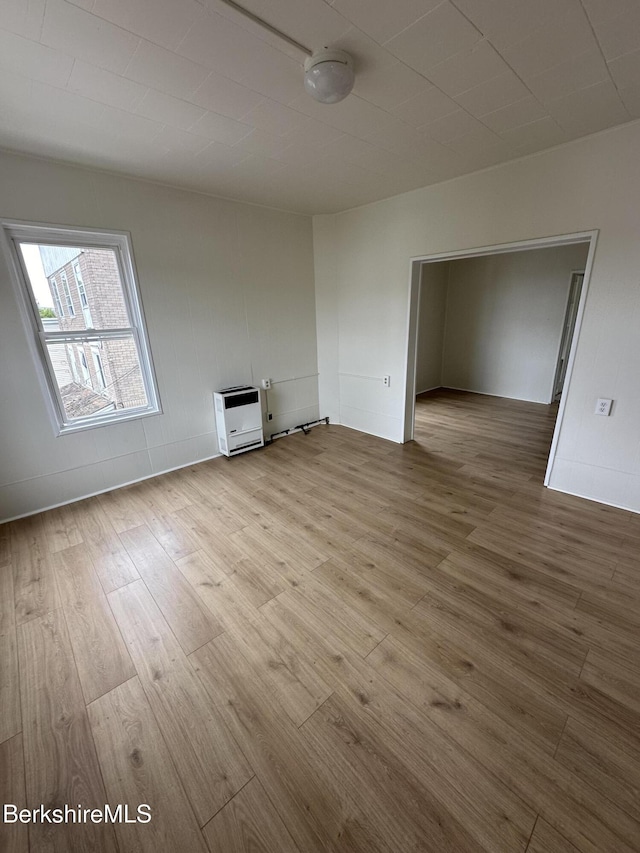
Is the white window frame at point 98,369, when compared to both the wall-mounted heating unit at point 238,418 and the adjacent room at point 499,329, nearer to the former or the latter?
the wall-mounted heating unit at point 238,418

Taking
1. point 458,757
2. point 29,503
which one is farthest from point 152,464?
point 458,757

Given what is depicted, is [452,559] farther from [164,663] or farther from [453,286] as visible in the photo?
[453,286]

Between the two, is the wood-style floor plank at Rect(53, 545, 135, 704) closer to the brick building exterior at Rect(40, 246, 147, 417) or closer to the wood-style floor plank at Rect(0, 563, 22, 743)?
the wood-style floor plank at Rect(0, 563, 22, 743)

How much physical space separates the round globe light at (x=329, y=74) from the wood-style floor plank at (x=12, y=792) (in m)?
3.05

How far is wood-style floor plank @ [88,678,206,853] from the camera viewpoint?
1.03m

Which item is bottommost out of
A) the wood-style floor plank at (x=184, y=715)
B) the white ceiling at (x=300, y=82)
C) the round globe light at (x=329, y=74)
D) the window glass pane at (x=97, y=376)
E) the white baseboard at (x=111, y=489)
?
the wood-style floor plank at (x=184, y=715)

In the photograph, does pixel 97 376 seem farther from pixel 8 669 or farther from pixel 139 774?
pixel 139 774

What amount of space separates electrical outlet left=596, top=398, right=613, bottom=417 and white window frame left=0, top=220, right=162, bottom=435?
385 centimetres

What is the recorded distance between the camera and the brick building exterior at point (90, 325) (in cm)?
274

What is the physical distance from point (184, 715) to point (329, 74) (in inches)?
113

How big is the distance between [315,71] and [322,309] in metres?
2.96

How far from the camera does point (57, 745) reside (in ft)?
4.18

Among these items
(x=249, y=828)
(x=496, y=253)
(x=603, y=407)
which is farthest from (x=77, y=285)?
(x=603, y=407)

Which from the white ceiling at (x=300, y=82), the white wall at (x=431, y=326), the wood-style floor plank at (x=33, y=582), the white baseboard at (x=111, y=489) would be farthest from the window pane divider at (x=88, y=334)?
the white wall at (x=431, y=326)
